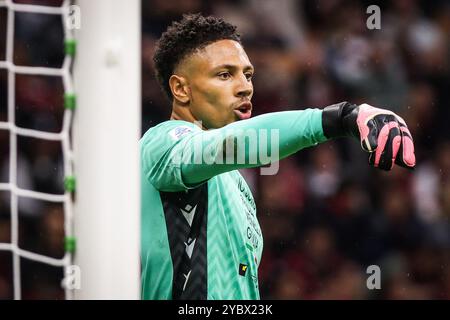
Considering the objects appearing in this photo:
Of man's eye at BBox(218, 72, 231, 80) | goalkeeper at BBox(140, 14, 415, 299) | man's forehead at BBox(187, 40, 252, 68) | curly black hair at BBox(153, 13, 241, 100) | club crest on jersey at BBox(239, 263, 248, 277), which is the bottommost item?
club crest on jersey at BBox(239, 263, 248, 277)


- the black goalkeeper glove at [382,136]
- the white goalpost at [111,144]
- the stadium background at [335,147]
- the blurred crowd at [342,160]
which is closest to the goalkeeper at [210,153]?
the black goalkeeper glove at [382,136]

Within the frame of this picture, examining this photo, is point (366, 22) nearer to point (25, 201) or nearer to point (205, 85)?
point (25, 201)

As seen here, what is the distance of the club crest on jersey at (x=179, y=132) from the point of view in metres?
2.35

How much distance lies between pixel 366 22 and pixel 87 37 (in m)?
3.91

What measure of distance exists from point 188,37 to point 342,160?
2906mm

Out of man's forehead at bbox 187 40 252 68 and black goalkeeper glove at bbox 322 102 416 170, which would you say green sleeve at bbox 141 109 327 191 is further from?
man's forehead at bbox 187 40 252 68

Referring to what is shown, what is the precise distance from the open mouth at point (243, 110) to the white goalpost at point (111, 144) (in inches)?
21.5

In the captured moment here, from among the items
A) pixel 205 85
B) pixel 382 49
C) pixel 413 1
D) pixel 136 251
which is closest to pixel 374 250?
pixel 382 49

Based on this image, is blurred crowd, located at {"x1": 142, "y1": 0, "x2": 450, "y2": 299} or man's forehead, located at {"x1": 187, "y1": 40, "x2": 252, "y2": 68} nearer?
man's forehead, located at {"x1": 187, "y1": 40, "x2": 252, "y2": 68}

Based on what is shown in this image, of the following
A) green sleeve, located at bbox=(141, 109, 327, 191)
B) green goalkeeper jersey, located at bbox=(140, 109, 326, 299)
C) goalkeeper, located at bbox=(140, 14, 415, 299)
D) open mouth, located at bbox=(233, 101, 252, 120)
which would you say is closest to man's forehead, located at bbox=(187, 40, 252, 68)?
goalkeeper, located at bbox=(140, 14, 415, 299)

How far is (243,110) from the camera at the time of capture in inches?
104

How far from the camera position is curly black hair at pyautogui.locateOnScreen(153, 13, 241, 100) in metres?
2.70

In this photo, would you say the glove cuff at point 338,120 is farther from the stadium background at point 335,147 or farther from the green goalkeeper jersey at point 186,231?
the stadium background at point 335,147

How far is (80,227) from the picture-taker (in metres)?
2.19
